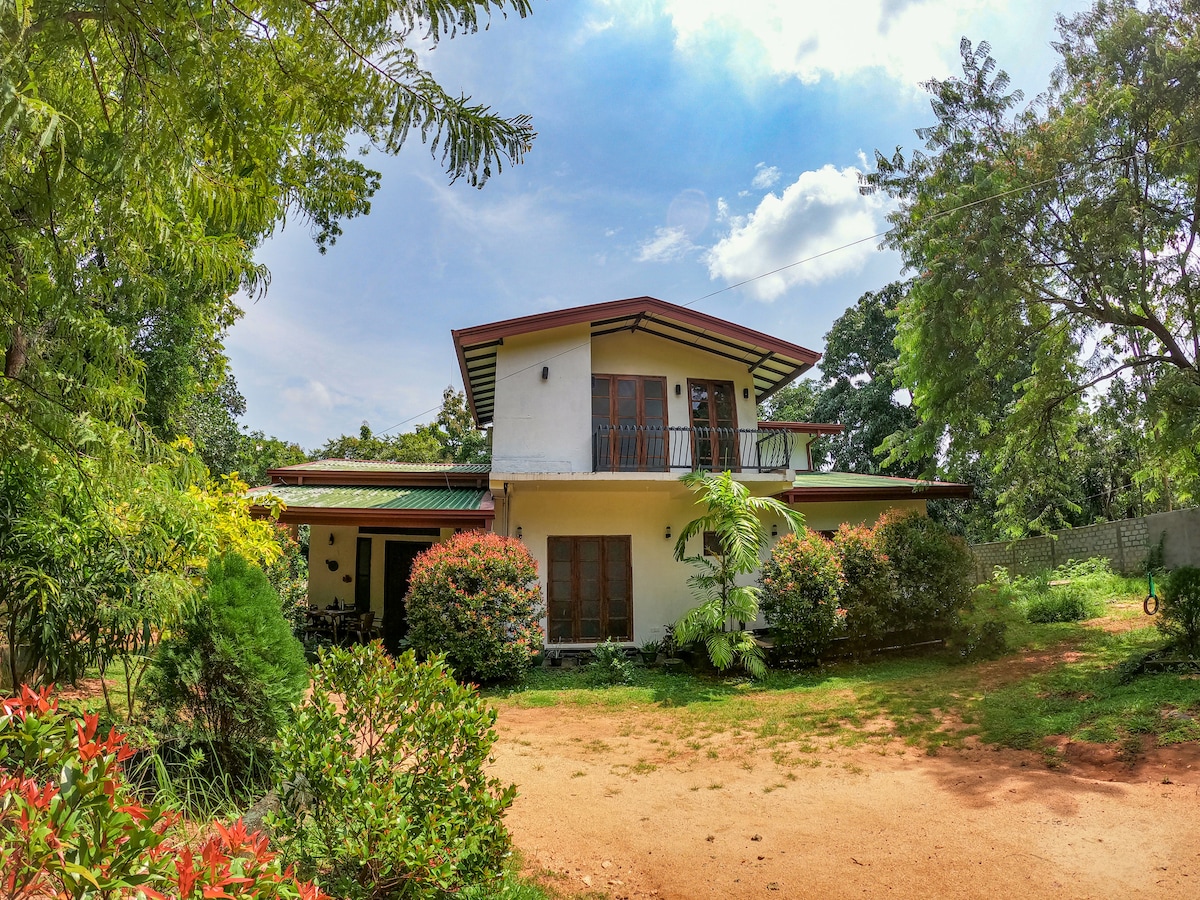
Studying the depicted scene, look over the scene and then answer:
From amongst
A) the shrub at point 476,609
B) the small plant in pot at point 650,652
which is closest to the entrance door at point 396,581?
Answer: the shrub at point 476,609

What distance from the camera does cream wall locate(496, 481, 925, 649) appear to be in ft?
42.5

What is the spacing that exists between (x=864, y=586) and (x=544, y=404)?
6629 millimetres

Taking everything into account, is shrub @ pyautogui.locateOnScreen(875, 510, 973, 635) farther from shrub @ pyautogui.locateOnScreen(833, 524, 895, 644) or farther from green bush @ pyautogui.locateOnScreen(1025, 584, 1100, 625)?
green bush @ pyautogui.locateOnScreen(1025, 584, 1100, 625)

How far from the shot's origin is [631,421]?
1348cm

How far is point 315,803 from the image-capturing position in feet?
10.4

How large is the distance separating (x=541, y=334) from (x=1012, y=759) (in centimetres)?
990

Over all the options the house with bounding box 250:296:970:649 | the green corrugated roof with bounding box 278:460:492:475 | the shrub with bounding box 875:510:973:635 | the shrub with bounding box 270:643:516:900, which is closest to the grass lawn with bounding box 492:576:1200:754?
the shrub with bounding box 875:510:973:635

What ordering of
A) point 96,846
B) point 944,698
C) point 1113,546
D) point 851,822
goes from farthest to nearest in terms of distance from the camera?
1. point 1113,546
2. point 944,698
3. point 851,822
4. point 96,846

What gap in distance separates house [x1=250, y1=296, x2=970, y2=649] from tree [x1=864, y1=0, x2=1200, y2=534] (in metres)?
3.36

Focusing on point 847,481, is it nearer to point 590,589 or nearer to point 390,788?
point 590,589

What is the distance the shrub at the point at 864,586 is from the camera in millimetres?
11586

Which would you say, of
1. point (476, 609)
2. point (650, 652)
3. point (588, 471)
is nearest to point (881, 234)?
point (588, 471)

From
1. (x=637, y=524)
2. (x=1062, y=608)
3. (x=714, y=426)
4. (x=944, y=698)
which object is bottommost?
(x=944, y=698)

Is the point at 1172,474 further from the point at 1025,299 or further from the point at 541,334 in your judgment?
the point at 541,334
